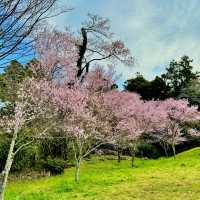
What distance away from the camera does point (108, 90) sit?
Answer: 29.3 meters

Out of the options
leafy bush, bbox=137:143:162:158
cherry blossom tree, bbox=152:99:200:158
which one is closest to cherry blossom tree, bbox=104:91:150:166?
cherry blossom tree, bbox=152:99:200:158

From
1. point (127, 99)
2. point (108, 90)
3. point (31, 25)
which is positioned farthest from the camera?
point (127, 99)

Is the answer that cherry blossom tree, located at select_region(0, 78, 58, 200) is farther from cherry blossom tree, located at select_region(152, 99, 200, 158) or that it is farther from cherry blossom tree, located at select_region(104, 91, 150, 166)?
cherry blossom tree, located at select_region(152, 99, 200, 158)

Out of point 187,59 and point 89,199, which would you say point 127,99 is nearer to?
point 89,199

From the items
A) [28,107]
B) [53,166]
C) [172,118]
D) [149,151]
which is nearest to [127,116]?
[53,166]

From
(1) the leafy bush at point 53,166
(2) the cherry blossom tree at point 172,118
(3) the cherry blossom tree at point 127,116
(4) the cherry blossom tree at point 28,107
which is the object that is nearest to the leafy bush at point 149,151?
(2) the cherry blossom tree at point 172,118

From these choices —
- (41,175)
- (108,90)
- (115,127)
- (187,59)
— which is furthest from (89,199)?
(187,59)

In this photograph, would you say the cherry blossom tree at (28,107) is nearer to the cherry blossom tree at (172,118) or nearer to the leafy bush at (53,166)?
the leafy bush at (53,166)

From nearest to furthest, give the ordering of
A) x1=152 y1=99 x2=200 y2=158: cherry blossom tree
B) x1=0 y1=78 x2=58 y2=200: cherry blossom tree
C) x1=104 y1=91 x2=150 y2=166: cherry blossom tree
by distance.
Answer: x1=0 y1=78 x2=58 y2=200: cherry blossom tree, x1=104 y1=91 x2=150 y2=166: cherry blossom tree, x1=152 y1=99 x2=200 y2=158: cherry blossom tree

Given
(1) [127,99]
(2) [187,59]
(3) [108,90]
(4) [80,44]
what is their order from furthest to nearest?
(2) [187,59] < (1) [127,99] < (3) [108,90] < (4) [80,44]

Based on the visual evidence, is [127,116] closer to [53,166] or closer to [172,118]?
[53,166]

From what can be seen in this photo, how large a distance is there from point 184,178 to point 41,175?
391 inches

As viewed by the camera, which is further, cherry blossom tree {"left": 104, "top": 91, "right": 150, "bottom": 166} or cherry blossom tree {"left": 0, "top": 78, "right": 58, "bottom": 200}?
cherry blossom tree {"left": 104, "top": 91, "right": 150, "bottom": 166}

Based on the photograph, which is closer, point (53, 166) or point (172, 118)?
point (53, 166)
